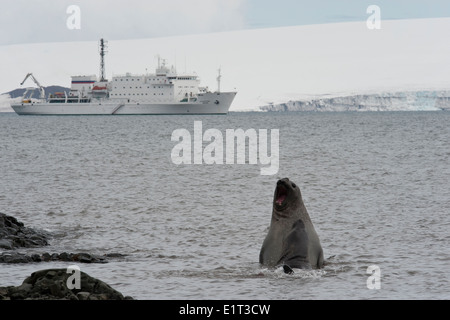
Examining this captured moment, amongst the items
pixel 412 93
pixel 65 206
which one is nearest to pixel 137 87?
pixel 412 93

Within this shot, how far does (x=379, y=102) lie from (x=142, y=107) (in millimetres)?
63602

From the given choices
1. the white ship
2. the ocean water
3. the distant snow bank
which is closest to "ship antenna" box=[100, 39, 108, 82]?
the white ship

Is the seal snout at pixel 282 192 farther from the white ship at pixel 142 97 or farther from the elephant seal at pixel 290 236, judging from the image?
the white ship at pixel 142 97

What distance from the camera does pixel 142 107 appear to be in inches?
5236

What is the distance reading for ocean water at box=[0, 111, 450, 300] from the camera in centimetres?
1105

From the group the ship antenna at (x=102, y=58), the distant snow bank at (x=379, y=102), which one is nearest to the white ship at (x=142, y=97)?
the ship antenna at (x=102, y=58)

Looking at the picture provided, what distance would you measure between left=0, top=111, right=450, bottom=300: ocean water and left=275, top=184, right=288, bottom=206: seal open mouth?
3.27 ft

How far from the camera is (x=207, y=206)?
21.1 m

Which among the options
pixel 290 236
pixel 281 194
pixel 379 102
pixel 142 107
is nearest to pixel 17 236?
pixel 281 194

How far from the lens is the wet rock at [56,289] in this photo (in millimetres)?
8617

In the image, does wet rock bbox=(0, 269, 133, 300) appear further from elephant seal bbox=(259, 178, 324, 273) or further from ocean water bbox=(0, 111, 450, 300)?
elephant seal bbox=(259, 178, 324, 273)

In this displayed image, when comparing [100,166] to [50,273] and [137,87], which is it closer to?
[50,273]

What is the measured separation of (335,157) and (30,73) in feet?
362

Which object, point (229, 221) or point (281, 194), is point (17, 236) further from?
point (281, 194)
